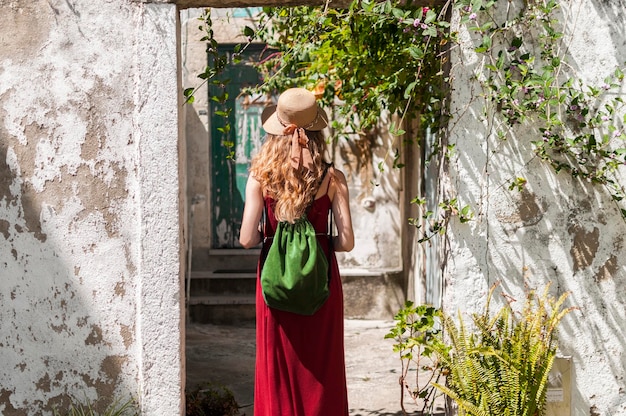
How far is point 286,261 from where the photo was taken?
154 inches

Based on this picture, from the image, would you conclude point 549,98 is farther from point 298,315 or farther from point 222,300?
point 222,300

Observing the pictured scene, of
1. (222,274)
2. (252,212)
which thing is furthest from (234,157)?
(252,212)

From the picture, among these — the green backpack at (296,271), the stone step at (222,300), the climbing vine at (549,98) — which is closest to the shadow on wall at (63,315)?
the green backpack at (296,271)

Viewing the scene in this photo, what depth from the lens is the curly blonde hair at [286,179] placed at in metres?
3.92

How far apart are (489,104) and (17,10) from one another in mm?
2305

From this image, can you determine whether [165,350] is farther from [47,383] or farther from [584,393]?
[584,393]

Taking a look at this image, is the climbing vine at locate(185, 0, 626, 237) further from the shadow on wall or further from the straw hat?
the shadow on wall

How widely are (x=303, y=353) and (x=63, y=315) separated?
1.19 meters

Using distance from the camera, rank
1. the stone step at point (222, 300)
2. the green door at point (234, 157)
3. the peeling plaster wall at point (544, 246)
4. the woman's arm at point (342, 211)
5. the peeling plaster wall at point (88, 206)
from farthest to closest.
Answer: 1. the green door at point (234, 157)
2. the stone step at point (222, 300)
3. the peeling plaster wall at point (544, 246)
4. the peeling plaster wall at point (88, 206)
5. the woman's arm at point (342, 211)

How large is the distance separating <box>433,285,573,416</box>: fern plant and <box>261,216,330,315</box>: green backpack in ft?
2.22

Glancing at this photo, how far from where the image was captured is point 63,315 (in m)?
4.24

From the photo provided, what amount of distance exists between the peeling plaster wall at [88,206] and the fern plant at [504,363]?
1350 millimetres

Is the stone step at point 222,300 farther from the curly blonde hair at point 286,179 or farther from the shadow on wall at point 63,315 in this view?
the curly blonde hair at point 286,179

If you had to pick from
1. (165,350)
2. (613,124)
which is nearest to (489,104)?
(613,124)
